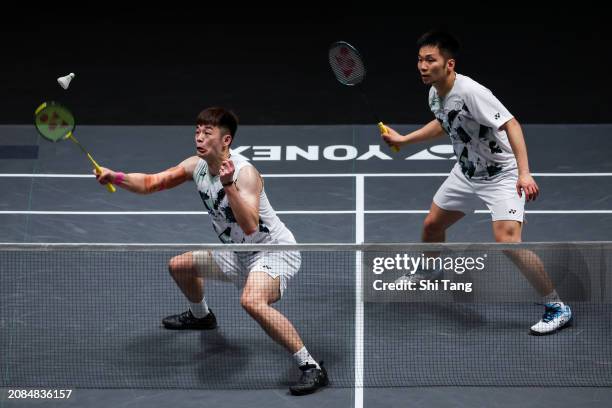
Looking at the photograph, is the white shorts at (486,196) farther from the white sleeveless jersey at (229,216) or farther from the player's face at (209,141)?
the player's face at (209,141)

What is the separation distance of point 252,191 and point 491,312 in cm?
191

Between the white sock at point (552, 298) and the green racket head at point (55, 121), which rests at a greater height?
the green racket head at point (55, 121)

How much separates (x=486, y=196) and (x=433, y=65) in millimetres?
904

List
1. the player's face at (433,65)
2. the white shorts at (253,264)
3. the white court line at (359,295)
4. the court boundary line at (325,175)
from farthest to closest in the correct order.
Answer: the court boundary line at (325,175) < the player's face at (433,65) < the white shorts at (253,264) < the white court line at (359,295)

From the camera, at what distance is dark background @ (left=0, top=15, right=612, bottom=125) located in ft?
37.1

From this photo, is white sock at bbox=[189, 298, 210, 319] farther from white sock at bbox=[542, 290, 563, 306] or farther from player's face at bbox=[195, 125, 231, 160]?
white sock at bbox=[542, 290, 563, 306]

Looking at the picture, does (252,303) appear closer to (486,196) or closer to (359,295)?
(359,295)

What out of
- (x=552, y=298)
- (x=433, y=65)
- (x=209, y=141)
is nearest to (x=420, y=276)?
(x=552, y=298)

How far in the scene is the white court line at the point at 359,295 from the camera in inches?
284

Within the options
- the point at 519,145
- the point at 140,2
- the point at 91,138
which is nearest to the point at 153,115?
the point at 91,138

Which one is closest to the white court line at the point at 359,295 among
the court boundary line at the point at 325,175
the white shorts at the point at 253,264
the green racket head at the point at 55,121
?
the court boundary line at the point at 325,175

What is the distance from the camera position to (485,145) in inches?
309

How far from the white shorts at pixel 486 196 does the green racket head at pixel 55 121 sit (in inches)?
96.5

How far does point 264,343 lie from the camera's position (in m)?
7.67
